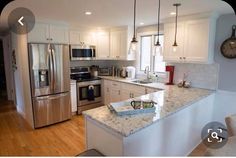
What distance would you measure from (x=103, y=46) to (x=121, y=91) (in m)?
1.50

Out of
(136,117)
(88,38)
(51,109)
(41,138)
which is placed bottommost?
(41,138)

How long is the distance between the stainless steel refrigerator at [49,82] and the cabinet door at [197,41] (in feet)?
8.52

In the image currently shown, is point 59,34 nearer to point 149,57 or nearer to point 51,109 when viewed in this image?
point 51,109

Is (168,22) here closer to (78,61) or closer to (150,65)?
(150,65)

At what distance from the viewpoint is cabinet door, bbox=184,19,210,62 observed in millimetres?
2898

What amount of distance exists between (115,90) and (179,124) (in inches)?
92.2

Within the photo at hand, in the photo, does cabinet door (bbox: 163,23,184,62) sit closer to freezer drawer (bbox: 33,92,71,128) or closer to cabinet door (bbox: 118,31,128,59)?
cabinet door (bbox: 118,31,128,59)

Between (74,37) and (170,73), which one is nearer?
(170,73)

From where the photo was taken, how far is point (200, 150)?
2732mm

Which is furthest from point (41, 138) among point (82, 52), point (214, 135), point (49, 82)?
point (214, 135)

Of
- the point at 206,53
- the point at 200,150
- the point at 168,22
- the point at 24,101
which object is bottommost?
the point at 200,150

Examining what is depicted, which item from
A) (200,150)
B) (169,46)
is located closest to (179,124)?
(200,150)

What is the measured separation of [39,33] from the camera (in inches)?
137

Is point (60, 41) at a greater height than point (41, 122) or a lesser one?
greater
